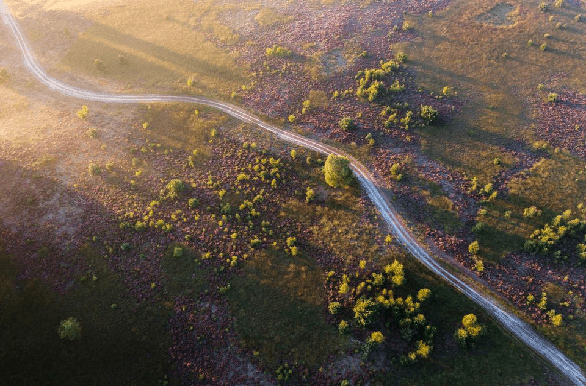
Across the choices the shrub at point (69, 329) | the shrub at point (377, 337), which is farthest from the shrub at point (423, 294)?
the shrub at point (69, 329)

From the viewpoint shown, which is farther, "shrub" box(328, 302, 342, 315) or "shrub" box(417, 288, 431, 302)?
"shrub" box(328, 302, 342, 315)

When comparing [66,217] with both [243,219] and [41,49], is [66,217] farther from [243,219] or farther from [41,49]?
[41,49]

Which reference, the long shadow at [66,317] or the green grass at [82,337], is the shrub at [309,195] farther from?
the long shadow at [66,317]

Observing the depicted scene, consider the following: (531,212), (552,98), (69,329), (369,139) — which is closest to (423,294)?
(531,212)

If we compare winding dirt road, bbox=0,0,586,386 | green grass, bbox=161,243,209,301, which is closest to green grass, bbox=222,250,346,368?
green grass, bbox=161,243,209,301

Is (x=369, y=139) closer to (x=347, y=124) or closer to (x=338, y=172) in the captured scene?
(x=347, y=124)

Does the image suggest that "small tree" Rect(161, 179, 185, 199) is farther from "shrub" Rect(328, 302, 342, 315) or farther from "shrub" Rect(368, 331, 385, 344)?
"shrub" Rect(368, 331, 385, 344)
